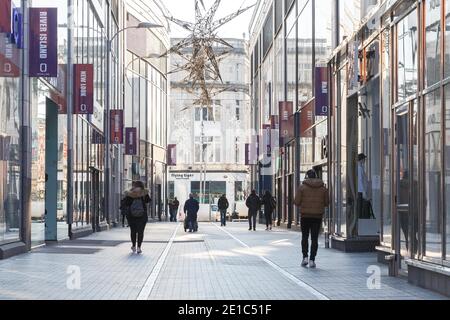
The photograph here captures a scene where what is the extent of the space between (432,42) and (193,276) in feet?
16.3

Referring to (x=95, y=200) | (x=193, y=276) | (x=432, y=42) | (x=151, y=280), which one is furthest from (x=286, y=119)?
(x=432, y=42)

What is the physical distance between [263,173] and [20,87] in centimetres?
3727

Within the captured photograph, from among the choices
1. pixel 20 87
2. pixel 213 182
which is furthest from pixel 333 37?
pixel 213 182

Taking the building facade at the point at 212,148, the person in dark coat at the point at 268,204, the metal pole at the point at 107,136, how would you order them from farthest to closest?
the building facade at the point at 212,148 < the metal pole at the point at 107,136 < the person in dark coat at the point at 268,204

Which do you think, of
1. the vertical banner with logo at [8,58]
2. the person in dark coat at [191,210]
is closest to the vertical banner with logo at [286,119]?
the person in dark coat at [191,210]

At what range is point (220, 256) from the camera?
19953 mm

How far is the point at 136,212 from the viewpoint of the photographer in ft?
69.2

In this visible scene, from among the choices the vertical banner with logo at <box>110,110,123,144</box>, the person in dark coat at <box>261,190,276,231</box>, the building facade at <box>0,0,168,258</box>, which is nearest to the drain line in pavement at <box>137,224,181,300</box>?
the building facade at <box>0,0,168,258</box>

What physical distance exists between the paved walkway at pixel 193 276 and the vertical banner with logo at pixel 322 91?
588cm

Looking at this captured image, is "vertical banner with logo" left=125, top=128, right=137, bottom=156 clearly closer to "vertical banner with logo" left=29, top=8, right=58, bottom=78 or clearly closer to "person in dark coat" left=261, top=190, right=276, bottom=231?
"person in dark coat" left=261, top=190, right=276, bottom=231

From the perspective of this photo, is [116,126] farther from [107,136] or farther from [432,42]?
[432,42]

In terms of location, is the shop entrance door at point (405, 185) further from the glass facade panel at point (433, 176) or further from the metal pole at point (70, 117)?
the metal pole at point (70, 117)

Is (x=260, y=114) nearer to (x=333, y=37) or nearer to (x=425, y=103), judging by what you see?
(x=333, y=37)

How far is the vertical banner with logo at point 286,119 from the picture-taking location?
39.2m
